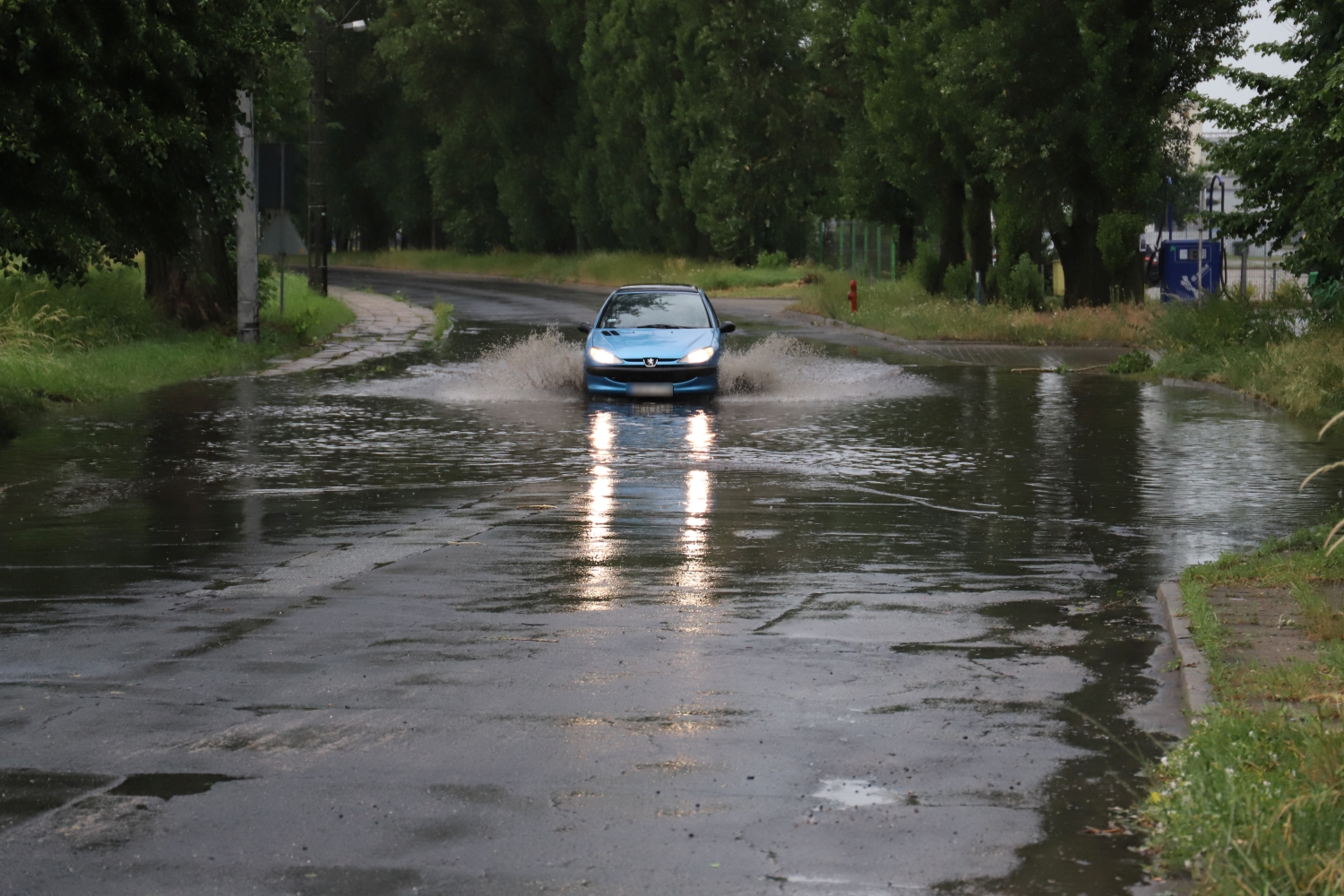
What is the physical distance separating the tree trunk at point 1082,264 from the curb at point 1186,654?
1118 inches

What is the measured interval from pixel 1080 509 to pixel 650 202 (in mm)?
56636

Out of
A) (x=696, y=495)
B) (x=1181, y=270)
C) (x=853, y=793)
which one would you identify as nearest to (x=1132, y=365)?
(x=696, y=495)

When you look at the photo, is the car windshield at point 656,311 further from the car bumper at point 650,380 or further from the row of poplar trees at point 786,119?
the row of poplar trees at point 786,119

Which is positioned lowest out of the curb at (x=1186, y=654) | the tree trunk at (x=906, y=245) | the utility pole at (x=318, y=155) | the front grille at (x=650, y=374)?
the curb at (x=1186, y=654)

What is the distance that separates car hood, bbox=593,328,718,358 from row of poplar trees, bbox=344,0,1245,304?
1422 centimetres

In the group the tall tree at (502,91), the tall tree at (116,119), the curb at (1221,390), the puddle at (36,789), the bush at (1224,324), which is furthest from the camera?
the tall tree at (502,91)

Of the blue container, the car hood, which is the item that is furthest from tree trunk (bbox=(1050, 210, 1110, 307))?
the car hood

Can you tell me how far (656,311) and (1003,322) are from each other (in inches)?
516

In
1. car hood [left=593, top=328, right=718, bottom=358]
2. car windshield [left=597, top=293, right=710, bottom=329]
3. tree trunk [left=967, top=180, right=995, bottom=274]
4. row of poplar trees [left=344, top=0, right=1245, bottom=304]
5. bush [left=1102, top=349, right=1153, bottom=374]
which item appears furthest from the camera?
tree trunk [left=967, top=180, right=995, bottom=274]

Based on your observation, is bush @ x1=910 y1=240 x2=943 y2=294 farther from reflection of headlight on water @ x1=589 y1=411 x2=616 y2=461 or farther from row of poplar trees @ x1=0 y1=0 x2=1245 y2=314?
reflection of headlight on water @ x1=589 y1=411 x2=616 y2=461

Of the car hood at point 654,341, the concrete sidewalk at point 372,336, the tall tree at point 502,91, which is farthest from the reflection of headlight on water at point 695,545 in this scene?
the tall tree at point 502,91

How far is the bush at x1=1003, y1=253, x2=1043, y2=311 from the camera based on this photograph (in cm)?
3722

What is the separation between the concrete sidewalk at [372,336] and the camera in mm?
29250

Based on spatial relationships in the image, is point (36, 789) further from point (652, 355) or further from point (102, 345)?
point (102, 345)
